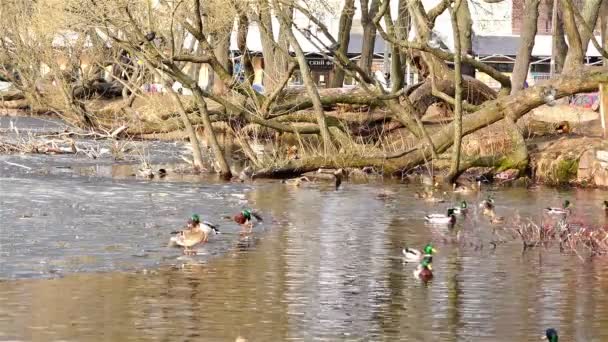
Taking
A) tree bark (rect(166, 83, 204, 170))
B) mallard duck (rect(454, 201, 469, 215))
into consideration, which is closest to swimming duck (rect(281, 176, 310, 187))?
tree bark (rect(166, 83, 204, 170))

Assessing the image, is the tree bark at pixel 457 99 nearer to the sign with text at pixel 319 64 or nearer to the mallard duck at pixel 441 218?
the mallard duck at pixel 441 218

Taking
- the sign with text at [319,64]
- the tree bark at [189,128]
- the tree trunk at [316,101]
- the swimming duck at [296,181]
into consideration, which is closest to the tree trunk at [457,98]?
the tree trunk at [316,101]

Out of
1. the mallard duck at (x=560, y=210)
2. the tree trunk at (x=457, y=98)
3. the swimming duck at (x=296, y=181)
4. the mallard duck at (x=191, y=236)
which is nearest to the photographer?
the mallard duck at (x=191, y=236)

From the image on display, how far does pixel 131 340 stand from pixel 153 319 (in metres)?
1.00

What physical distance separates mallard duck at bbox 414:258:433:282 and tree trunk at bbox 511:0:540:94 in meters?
24.4

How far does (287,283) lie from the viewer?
16250mm

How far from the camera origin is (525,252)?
19.4 metres

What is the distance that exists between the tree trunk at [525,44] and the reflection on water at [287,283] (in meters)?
17.1

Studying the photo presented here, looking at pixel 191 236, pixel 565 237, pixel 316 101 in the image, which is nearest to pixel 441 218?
pixel 565 237

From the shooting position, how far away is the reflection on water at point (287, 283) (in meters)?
13.5

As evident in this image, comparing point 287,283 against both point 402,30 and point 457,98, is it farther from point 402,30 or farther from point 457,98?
point 402,30

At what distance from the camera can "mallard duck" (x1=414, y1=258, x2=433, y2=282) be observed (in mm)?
16766

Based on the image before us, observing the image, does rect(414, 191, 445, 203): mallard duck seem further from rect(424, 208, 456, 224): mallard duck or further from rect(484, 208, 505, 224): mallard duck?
rect(424, 208, 456, 224): mallard duck

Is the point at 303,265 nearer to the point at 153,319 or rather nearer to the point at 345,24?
the point at 153,319
